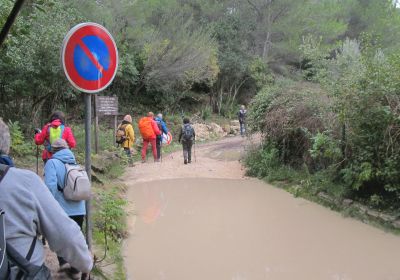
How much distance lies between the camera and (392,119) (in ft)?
24.7

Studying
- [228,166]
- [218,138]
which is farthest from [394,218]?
[218,138]

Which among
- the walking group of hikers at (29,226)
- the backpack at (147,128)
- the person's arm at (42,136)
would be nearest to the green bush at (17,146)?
the backpack at (147,128)

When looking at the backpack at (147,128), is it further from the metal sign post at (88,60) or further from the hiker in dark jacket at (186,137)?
the metal sign post at (88,60)

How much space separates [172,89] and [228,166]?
12.9m

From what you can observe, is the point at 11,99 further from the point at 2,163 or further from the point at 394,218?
the point at 2,163

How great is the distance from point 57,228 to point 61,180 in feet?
7.71

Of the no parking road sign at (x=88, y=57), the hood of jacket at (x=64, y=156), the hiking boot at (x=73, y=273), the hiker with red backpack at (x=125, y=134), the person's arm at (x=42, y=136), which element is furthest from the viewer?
the hiker with red backpack at (x=125, y=134)

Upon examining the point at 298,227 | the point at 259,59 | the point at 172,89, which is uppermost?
the point at 259,59

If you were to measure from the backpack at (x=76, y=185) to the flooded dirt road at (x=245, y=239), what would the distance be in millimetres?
1791

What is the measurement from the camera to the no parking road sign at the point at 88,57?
352cm

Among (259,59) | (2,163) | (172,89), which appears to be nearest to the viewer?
(2,163)

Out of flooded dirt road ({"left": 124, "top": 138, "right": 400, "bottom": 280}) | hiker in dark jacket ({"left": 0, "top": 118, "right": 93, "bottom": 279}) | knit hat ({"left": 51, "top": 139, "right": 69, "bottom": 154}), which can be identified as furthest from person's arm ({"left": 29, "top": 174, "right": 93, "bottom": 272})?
flooded dirt road ({"left": 124, "top": 138, "right": 400, "bottom": 280})

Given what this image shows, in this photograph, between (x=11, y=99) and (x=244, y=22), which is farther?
(x=244, y=22)

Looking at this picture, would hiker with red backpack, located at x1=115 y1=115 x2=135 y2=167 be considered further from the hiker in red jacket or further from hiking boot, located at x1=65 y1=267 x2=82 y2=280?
hiking boot, located at x1=65 y1=267 x2=82 y2=280
